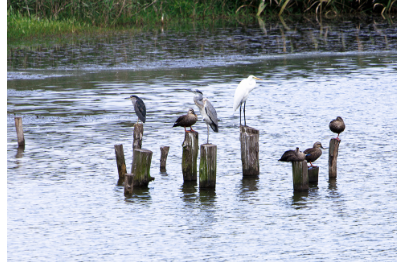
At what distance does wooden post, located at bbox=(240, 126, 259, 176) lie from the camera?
380 inches

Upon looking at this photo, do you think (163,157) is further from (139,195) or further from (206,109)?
(139,195)

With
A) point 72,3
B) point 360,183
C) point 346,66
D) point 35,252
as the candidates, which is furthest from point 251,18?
point 35,252

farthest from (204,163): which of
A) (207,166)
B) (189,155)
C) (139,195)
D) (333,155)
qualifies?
(333,155)

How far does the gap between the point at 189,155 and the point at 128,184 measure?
1.08m

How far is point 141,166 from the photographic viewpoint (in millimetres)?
9289

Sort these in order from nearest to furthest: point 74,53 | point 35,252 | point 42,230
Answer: point 35,252 < point 42,230 < point 74,53

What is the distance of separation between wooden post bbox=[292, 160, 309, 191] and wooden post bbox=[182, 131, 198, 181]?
151 centimetres

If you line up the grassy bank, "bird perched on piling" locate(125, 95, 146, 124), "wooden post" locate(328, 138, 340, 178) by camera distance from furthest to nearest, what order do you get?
the grassy bank < "bird perched on piling" locate(125, 95, 146, 124) < "wooden post" locate(328, 138, 340, 178)

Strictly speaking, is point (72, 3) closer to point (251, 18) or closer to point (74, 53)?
point (74, 53)

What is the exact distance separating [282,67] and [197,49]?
4.99 m

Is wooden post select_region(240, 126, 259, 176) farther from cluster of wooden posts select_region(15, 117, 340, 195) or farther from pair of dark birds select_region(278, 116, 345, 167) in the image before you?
pair of dark birds select_region(278, 116, 345, 167)

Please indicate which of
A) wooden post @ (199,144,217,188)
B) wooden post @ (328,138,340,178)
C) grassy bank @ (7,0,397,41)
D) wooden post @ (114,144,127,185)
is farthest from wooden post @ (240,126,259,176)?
grassy bank @ (7,0,397,41)

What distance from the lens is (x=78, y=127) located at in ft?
43.8

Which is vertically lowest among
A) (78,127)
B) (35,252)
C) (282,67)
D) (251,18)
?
(35,252)
